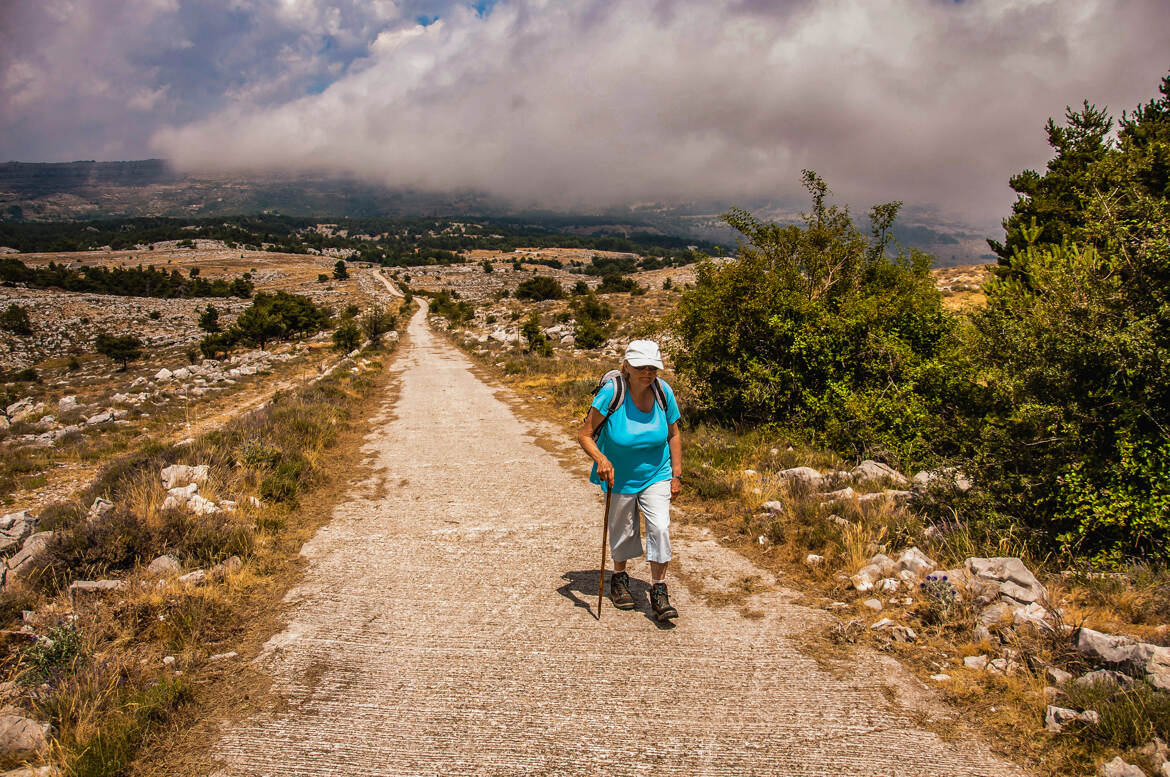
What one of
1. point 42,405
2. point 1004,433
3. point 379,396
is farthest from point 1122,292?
point 42,405

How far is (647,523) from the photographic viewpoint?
4.10 metres

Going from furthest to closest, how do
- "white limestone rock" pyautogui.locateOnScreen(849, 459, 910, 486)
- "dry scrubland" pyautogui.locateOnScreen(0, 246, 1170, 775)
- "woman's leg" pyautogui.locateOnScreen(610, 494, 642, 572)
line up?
"white limestone rock" pyautogui.locateOnScreen(849, 459, 910, 486), "woman's leg" pyautogui.locateOnScreen(610, 494, 642, 572), "dry scrubland" pyautogui.locateOnScreen(0, 246, 1170, 775)

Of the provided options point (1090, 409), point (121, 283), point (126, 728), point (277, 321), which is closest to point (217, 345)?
point (277, 321)

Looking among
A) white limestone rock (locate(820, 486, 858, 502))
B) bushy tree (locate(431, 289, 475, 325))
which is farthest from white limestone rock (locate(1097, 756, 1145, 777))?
bushy tree (locate(431, 289, 475, 325))

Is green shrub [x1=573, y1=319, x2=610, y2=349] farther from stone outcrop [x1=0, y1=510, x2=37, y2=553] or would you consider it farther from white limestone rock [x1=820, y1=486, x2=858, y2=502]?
white limestone rock [x1=820, y1=486, x2=858, y2=502]

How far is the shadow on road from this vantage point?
14.1 ft

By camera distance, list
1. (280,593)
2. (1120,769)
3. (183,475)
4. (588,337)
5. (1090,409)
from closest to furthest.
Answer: (1120,769), (1090,409), (280,593), (183,475), (588,337)

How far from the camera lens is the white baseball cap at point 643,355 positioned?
390 cm

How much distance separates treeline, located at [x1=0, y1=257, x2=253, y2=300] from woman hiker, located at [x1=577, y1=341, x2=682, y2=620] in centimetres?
9055

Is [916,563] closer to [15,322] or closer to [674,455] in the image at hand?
[674,455]

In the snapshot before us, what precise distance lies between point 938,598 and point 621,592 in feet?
7.70

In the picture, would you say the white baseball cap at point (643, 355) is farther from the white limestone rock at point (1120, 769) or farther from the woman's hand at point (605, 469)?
the white limestone rock at point (1120, 769)

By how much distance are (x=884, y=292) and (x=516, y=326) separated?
100 ft

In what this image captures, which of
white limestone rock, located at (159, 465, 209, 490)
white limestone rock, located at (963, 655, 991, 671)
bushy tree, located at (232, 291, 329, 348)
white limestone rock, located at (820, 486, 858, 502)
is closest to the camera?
white limestone rock, located at (963, 655, 991, 671)
